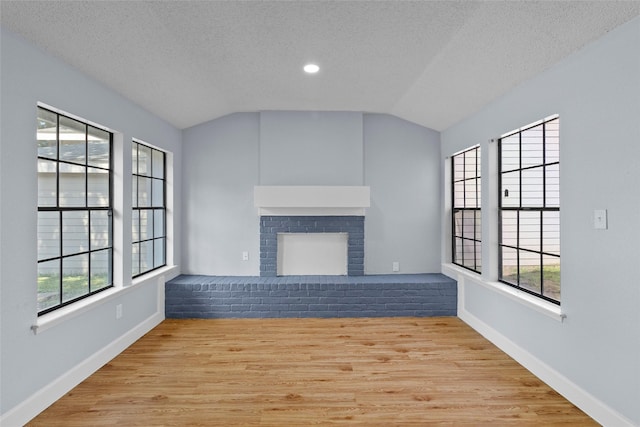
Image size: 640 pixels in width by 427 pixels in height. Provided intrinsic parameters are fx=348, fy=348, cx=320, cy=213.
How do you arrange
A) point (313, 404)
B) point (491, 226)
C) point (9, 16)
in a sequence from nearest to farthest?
point (9, 16), point (313, 404), point (491, 226)

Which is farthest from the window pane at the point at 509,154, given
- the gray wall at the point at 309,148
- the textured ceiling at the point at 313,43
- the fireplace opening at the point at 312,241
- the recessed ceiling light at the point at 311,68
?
the recessed ceiling light at the point at 311,68

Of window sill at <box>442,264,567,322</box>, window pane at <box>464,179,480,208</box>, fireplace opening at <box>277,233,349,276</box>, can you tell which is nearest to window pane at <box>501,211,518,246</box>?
window sill at <box>442,264,567,322</box>

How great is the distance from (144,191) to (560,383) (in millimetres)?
4321

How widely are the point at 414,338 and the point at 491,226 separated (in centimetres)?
136

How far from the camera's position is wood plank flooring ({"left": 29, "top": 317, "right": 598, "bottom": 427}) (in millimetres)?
2188

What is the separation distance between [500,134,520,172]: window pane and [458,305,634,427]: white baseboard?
1630 millimetres

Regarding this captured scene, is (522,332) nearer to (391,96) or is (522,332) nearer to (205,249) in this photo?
(391,96)

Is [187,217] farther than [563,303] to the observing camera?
Yes

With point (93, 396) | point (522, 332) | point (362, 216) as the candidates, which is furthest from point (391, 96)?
point (93, 396)

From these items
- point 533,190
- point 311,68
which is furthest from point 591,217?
point 533,190

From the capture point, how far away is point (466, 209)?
14.0ft

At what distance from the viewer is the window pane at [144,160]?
402cm

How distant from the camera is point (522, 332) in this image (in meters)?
2.94

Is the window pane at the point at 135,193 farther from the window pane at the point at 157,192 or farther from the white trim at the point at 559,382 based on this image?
the white trim at the point at 559,382
